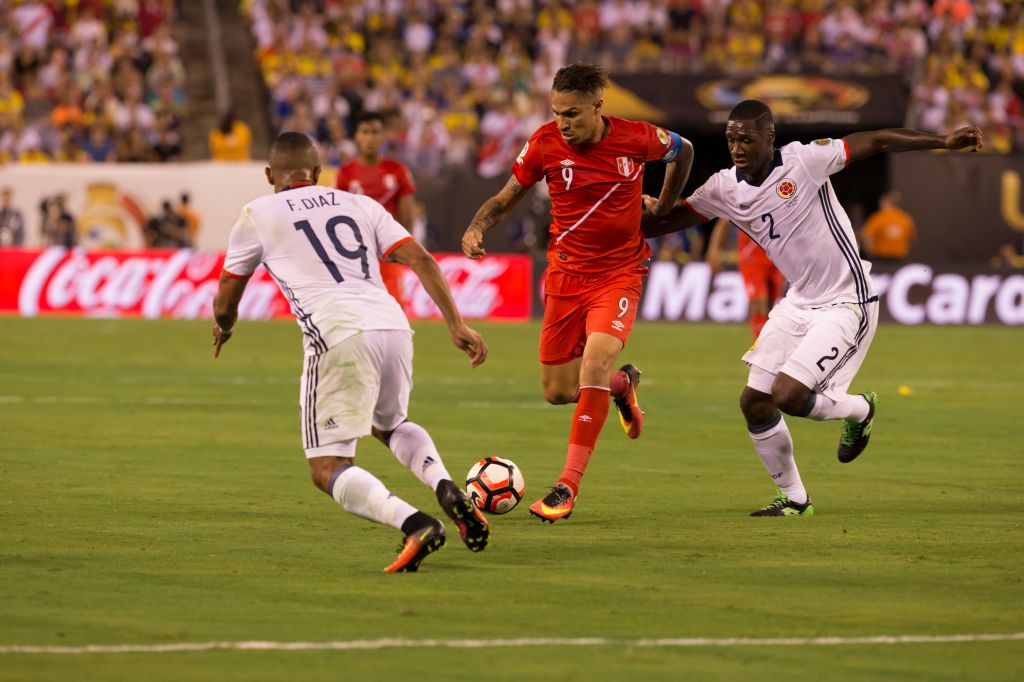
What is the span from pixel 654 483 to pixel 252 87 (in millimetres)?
22902

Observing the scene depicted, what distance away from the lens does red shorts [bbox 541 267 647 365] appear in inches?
380

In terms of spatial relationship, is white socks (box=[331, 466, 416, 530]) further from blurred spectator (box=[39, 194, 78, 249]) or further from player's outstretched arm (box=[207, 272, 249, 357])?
blurred spectator (box=[39, 194, 78, 249])

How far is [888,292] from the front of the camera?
26.5 meters

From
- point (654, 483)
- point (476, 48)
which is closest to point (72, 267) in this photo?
point (476, 48)

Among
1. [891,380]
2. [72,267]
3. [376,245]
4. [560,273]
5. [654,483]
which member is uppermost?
[376,245]

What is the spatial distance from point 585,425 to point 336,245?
219 centimetres

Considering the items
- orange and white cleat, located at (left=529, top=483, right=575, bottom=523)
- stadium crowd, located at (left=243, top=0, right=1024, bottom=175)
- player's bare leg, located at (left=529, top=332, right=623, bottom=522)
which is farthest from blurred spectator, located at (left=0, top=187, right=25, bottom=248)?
orange and white cleat, located at (left=529, top=483, right=575, bottom=523)

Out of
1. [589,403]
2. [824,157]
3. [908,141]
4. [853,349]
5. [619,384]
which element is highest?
[908,141]

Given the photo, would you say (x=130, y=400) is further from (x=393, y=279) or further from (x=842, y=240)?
(x=842, y=240)

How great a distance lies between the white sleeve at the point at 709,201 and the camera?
9.59 metres

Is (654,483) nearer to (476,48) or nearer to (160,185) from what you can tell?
(160,185)

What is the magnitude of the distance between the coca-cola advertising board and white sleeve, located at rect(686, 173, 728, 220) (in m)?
16.7

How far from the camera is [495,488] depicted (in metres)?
9.33

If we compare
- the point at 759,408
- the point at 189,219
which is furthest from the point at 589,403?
the point at 189,219
